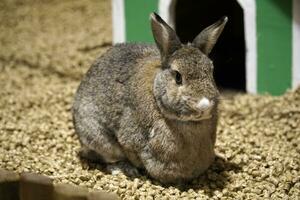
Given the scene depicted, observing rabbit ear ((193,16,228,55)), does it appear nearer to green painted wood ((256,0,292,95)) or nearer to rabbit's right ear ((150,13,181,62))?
rabbit's right ear ((150,13,181,62))

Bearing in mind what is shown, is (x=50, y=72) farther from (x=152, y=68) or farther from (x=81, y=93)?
(x=152, y=68)

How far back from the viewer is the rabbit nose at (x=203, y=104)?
179 inches

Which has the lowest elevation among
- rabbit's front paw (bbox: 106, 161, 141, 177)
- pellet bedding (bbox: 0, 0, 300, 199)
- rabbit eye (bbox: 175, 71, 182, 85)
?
rabbit's front paw (bbox: 106, 161, 141, 177)

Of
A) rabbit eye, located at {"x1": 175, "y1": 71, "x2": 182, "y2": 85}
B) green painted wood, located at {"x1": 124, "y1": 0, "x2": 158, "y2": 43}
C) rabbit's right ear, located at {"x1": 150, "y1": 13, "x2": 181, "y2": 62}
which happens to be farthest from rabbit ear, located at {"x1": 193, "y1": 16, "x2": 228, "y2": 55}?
green painted wood, located at {"x1": 124, "y1": 0, "x2": 158, "y2": 43}

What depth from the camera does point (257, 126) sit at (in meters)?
6.36

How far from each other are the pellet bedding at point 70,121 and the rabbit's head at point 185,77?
28.6 inches

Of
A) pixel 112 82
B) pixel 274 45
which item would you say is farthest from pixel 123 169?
pixel 274 45

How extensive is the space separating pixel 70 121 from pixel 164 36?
2.13 m

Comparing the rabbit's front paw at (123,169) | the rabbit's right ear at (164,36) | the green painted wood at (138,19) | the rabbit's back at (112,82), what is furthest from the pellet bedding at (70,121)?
the rabbit's right ear at (164,36)

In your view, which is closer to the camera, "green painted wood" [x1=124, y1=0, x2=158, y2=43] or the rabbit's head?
the rabbit's head

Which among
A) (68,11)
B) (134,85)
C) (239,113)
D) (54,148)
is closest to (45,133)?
(54,148)

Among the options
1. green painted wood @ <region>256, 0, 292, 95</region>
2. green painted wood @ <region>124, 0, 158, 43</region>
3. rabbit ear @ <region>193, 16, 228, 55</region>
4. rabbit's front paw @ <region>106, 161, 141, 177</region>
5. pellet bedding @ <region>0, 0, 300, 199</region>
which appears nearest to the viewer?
rabbit ear @ <region>193, 16, 228, 55</region>

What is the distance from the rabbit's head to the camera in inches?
182

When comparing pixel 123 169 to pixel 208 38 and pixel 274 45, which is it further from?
pixel 274 45
